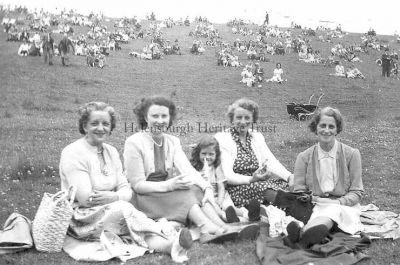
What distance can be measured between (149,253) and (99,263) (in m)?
0.57

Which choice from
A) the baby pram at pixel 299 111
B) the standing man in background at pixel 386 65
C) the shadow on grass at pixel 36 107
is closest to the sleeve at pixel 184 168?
the shadow on grass at pixel 36 107

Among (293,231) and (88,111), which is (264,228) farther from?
(88,111)

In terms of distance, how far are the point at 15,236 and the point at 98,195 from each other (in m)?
0.97

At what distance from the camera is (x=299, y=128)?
1547 cm

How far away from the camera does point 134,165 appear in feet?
19.1

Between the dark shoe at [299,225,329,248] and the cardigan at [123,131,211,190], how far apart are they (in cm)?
149

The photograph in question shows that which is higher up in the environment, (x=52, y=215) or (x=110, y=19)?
(x=110, y=19)

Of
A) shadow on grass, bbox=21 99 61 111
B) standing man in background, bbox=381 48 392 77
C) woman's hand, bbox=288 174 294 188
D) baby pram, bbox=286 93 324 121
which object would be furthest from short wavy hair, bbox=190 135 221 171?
standing man in background, bbox=381 48 392 77

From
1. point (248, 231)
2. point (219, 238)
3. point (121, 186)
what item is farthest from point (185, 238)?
point (121, 186)

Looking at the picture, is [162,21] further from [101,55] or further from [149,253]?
[149,253]

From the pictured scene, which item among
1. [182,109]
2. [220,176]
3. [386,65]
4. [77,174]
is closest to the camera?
[77,174]

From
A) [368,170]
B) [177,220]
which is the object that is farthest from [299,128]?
[177,220]

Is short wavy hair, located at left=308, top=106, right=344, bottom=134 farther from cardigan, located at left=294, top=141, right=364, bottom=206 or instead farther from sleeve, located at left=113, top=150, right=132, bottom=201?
sleeve, located at left=113, top=150, right=132, bottom=201

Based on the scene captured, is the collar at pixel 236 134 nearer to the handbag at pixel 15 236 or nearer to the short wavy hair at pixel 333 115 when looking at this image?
the short wavy hair at pixel 333 115
